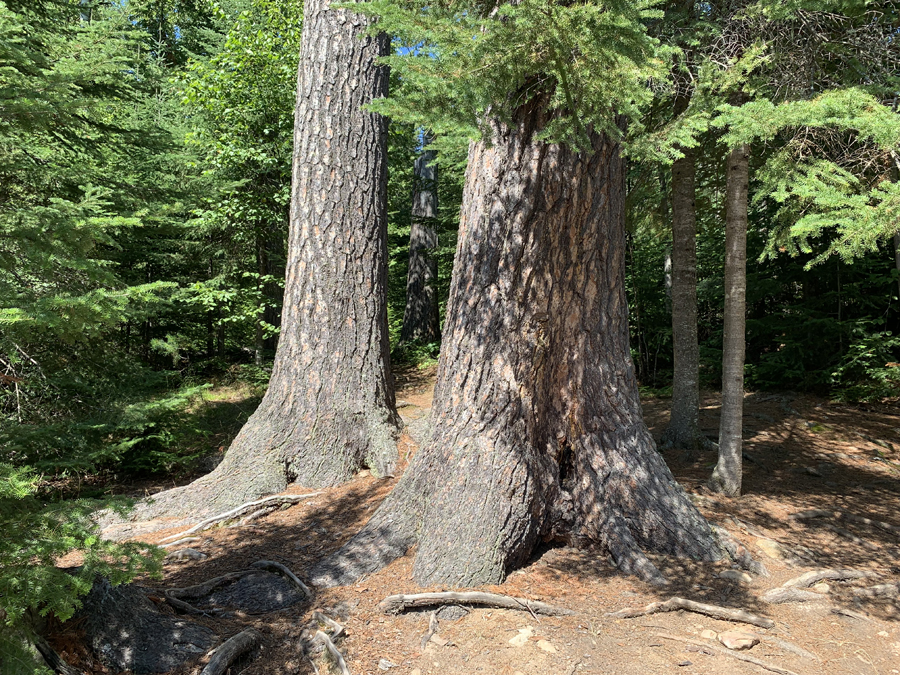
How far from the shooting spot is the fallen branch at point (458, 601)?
3.24m

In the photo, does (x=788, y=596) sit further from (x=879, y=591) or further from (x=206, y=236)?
(x=206, y=236)

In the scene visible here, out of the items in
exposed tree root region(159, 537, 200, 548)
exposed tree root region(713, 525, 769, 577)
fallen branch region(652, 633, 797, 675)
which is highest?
exposed tree root region(713, 525, 769, 577)

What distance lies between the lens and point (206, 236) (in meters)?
10.8

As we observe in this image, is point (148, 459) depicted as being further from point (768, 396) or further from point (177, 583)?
point (768, 396)

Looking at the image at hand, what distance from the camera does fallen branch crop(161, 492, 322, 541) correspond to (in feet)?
14.9

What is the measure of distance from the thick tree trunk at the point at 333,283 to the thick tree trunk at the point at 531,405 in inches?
60.7

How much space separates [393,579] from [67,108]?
380cm

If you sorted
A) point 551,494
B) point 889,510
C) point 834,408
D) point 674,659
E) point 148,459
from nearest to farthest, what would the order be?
1. point 674,659
2. point 551,494
3. point 889,510
4. point 148,459
5. point 834,408

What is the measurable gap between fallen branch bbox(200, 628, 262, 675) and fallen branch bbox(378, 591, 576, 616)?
734 millimetres

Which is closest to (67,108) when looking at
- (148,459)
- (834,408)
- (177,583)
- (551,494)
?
(177,583)

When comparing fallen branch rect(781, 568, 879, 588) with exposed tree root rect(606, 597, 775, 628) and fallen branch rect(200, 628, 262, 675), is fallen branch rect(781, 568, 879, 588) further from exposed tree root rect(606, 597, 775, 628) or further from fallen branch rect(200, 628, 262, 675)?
fallen branch rect(200, 628, 262, 675)

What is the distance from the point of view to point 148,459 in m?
7.01

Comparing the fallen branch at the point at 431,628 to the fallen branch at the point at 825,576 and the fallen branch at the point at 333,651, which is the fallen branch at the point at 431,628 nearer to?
the fallen branch at the point at 333,651

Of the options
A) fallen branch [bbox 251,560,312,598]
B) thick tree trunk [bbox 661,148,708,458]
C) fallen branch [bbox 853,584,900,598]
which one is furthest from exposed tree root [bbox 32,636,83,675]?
thick tree trunk [bbox 661,148,708,458]
